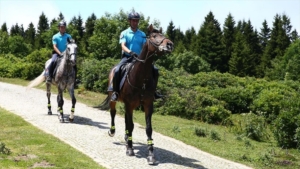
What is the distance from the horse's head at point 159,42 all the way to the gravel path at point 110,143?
2.86m

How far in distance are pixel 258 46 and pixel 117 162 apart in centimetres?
6633

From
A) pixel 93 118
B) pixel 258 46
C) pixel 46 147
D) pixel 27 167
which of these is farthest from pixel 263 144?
pixel 258 46

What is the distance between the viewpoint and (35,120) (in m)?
13.8

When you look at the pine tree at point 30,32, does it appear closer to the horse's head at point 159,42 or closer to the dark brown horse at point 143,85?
the dark brown horse at point 143,85

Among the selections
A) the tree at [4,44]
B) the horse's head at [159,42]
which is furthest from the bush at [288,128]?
the tree at [4,44]

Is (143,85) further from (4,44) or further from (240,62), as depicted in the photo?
(4,44)

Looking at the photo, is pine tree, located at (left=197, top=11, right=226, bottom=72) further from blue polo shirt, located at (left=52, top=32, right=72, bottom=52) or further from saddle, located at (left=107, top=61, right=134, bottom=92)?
saddle, located at (left=107, top=61, right=134, bottom=92)

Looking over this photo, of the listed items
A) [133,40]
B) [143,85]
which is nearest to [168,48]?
[143,85]

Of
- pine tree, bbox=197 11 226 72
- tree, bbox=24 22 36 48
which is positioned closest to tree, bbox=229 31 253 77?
pine tree, bbox=197 11 226 72

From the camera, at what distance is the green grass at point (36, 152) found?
27.2 feet

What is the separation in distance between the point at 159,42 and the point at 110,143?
414 cm

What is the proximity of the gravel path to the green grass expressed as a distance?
40 cm

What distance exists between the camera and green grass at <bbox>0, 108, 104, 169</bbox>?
828cm

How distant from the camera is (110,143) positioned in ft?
35.6
